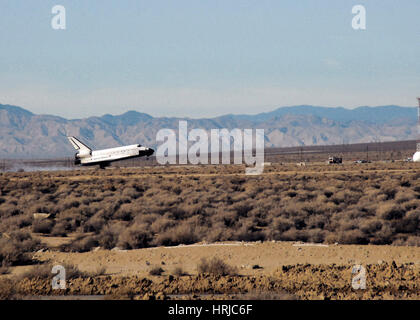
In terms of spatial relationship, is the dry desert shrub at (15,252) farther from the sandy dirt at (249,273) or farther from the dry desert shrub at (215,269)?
the dry desert shrub at (215,269)

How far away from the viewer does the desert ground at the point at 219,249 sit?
12352 mm

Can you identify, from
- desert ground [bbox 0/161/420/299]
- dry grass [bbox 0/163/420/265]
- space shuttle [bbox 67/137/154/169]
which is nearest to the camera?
desert ground [bbox 0/161/420/299]

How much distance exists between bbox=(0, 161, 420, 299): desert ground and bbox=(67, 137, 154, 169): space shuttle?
31815 mm

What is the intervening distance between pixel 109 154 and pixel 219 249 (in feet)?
168

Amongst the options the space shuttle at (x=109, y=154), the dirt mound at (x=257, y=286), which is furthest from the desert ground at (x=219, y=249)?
the space shuttle at (x=109, y=154)

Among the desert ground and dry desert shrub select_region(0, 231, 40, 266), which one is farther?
dry desert shrub select_region(0, 231, 40, 266)

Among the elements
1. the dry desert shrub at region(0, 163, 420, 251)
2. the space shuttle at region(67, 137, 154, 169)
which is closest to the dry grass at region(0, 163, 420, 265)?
the dry desert shrub at region(0, 163, 420, 251)

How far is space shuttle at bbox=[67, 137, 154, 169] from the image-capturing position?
2539 inches

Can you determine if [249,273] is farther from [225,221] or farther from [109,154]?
[109,154]

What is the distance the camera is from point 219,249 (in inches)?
731

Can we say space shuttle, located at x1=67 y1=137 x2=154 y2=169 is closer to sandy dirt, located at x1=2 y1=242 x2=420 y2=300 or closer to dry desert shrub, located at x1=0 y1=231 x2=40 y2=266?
dry desert shrub, located at x1=0 y1=231 x2=40 y2=266

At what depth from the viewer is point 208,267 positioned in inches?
571
